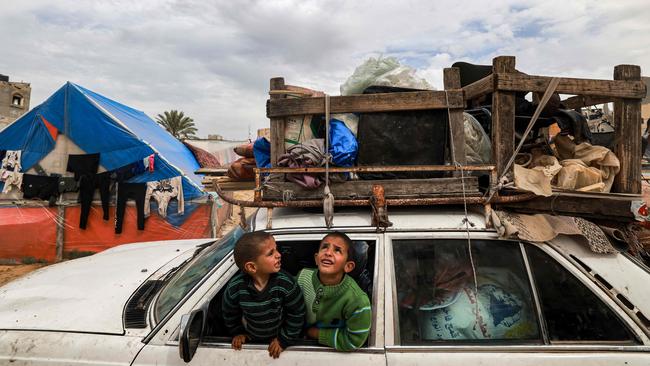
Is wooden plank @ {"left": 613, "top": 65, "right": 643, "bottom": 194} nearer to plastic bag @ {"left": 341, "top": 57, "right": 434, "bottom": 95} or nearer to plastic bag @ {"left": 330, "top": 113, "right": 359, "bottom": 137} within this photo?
plastic bag @ {"left": 341, "top": 57, "right": 434, "bottom": 95}

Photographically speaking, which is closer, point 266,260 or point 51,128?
point 266,260

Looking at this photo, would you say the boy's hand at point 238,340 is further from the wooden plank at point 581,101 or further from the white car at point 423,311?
the wooden plank at point 581,101

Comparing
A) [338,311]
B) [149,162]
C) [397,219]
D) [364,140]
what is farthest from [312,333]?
[149,162]

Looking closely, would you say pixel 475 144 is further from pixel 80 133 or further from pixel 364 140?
pixel 80 133

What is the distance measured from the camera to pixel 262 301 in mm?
1786

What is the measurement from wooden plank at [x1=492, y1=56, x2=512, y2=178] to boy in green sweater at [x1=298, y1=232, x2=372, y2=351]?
112cm

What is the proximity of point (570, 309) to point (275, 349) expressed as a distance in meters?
1.48

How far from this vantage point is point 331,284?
1.86 meters

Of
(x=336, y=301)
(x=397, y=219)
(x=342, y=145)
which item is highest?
(x=342, y=145)

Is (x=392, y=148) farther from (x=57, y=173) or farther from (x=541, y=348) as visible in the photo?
(x=57, y=173)

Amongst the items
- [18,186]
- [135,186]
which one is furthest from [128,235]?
[18,186]

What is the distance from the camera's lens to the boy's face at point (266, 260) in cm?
179

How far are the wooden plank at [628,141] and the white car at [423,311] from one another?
27.8 inches

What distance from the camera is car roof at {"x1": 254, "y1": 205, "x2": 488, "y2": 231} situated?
1974 mm
